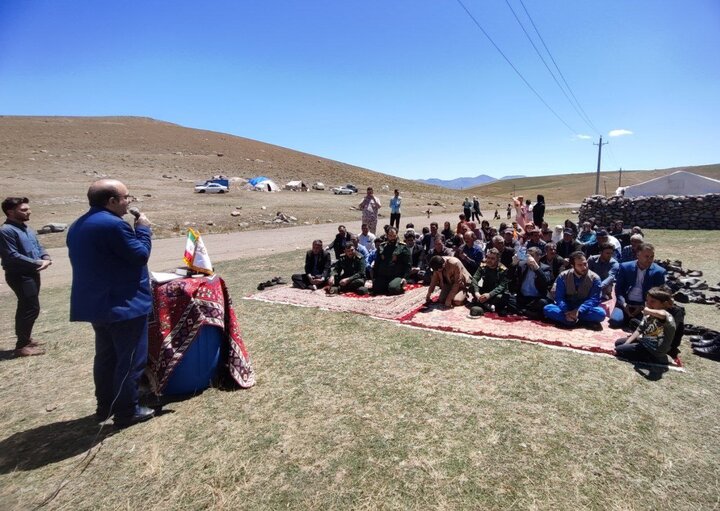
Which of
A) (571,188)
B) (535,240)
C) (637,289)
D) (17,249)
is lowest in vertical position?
(637,289)

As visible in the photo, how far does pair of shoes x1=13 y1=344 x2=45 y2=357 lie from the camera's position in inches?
192

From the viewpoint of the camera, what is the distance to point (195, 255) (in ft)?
12.6

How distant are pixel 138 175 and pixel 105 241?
126 ft

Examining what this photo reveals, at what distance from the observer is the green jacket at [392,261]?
304 inches

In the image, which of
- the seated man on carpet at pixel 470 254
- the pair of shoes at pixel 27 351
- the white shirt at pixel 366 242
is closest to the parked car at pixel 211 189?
the white shirt at pixel 366 242

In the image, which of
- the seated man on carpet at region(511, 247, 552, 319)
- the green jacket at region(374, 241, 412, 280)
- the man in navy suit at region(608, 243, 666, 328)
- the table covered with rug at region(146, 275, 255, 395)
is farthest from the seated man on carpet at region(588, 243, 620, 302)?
the table covered with rug at region(146, 275, 255, 395)

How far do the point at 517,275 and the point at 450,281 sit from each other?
3.55 feet

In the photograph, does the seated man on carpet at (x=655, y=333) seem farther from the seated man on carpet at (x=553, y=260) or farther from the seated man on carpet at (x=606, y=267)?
the seated man on carpet at (x=553, y=260)

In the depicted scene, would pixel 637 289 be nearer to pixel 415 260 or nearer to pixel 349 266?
pixel 415 260

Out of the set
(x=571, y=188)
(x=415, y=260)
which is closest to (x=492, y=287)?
(x=415, y=260)

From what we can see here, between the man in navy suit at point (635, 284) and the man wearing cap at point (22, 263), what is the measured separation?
→ 24.6 ft

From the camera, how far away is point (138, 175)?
3606cm

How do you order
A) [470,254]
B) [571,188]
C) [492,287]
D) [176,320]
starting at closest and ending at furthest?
[176,320], [492,287], [470,254], [571,188]

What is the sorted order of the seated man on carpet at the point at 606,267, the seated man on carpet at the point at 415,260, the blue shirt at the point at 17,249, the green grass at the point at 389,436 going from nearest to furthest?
the green grass at the point at 389,436 < the blue shirt at the point at 17,249 < the seated man on carpet at the point at 606,267 < the seated man on carpet at the point at 415,260
